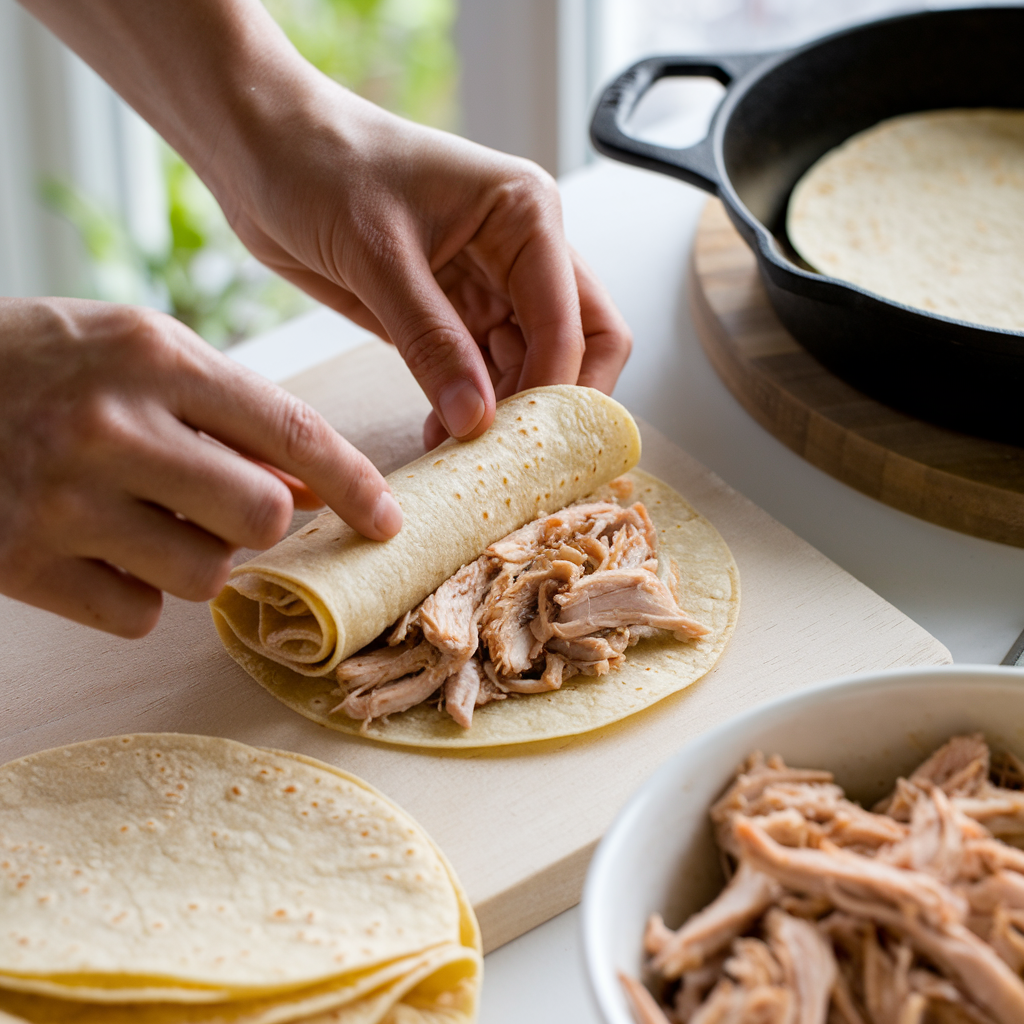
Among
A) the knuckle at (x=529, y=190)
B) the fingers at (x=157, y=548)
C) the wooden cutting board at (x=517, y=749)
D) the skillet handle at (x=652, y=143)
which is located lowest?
the wooden cutting board at (x=517, y=749)

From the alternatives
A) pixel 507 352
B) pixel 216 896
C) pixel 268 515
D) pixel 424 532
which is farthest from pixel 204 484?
pixel 507 352

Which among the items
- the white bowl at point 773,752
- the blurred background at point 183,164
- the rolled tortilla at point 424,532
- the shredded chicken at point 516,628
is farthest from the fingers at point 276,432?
the blurred background at point 183,164

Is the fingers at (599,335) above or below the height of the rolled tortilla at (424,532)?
above

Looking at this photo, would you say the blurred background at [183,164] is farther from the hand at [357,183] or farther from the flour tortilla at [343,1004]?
the flour tortilla at [343,1004]

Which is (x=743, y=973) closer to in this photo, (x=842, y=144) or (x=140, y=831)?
(x=140, y=831)

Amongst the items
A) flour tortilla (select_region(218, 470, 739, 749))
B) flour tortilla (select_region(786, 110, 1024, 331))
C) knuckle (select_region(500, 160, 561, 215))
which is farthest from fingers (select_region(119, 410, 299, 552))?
flour tortilla (select_region(786, 110, 1024, 331))

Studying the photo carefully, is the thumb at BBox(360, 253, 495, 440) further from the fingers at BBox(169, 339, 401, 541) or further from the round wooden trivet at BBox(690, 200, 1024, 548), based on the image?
the round wooden trivet at BBox(690, 200, 1024, 548)

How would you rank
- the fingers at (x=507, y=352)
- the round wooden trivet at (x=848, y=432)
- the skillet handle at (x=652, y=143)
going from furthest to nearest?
1. the fingers at (x=507, y=352)
2. the skillet handle at (x=652, y=143)
3. the round wooden trivet at (x=848, y=432)
